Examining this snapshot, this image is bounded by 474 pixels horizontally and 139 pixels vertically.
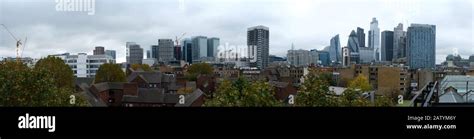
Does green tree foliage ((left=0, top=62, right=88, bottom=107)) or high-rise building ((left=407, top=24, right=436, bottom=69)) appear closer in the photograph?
high-rise building ((left=407, top=24, right=436, bottom=69))

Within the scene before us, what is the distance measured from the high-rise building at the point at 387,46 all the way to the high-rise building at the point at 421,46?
0.16 metres

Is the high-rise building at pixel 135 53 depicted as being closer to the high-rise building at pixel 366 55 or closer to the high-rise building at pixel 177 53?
the high-rise building at pixel 177 53

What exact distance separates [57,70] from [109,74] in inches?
48.7

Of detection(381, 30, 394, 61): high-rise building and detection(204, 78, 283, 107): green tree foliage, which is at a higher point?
detection(381, 30, 394, 61): high-rise building

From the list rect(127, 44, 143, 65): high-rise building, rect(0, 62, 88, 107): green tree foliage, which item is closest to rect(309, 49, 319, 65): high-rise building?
rect(127, 44, 143, 65): high-rise building

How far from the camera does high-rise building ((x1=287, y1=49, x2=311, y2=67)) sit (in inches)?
175

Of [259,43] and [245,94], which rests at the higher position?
[259,43]

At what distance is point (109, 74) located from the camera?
4629mm

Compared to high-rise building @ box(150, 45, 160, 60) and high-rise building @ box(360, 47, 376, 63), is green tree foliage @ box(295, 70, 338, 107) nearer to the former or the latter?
high-rise building @ box(360, 47, 376, 63)

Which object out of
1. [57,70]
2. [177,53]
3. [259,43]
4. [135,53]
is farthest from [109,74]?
[259,43]

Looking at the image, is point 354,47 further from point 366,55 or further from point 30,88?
point 30,88

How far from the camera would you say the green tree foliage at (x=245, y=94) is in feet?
13.9

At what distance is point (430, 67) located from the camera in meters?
3.84

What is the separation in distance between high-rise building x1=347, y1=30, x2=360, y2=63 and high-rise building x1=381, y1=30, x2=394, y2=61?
0.26 m
